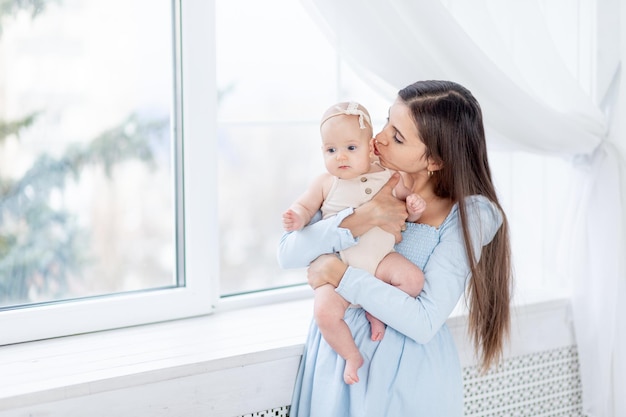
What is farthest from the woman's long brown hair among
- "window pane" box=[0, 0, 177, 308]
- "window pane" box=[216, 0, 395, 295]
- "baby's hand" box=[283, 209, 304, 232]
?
"window pane" box=[0, 0, 177, 308]

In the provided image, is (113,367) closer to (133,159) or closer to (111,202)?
(111,202)

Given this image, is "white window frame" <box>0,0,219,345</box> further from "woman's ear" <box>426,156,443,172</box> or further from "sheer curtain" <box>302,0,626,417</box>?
"woman's ear" <box>426,156,443,172</box>

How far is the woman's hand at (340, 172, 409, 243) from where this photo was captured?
1.46m

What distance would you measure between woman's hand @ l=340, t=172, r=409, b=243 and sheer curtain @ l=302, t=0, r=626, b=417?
1.30 feet

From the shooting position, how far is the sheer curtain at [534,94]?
1698mm

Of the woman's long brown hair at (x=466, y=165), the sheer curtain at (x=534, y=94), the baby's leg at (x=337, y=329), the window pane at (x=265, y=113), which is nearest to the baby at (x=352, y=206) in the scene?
the baby's leg at (x=337, y=329)

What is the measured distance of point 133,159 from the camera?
8.32 ft

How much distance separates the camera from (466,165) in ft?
4.86

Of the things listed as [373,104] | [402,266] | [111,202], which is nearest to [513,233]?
[373,104]

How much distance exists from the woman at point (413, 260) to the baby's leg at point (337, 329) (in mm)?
31

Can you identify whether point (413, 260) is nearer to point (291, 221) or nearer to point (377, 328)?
point (377, 328)

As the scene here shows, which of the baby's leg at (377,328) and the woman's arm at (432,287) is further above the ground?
the woman's arm at (432,287)

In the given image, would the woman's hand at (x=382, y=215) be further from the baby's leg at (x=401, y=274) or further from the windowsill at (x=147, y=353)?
the windowsill at (x=147, y=353)

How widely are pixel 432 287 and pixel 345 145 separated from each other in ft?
1.21
